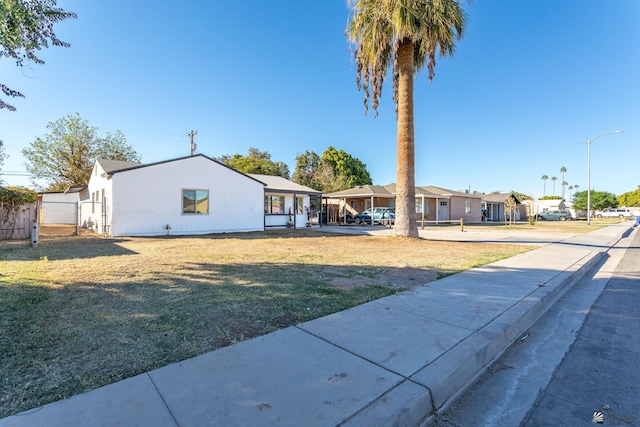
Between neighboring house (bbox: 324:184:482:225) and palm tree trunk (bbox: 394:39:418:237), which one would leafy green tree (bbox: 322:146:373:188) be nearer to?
neighboring house (bbox: 324:184:482:225)

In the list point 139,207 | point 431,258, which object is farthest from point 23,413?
point 139,207

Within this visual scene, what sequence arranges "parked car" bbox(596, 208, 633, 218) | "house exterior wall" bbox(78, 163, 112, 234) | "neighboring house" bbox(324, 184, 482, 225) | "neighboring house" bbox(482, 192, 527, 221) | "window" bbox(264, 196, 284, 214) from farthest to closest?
"parked car" bbox(596, 208, 633, 218), "neighboring house" bbox(482, 192, 527, 221), "neighboring house" bbox(324, 184, 482, 225), "window" bbox(264, 196, 284, 214), "house exterior wall" bbox(78, 163, 112, 234)

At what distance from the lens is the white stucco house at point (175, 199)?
47.4 feet

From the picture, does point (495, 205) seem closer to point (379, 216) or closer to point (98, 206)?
point (379, 216)

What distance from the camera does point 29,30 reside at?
6.07 metres

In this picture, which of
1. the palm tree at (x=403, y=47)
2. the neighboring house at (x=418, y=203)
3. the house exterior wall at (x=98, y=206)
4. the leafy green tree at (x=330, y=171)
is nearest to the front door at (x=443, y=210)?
the neighboring house at (x=418, y=203)

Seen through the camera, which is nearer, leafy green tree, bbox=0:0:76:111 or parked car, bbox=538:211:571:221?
leafy green tree, bbox=0:0:76:111

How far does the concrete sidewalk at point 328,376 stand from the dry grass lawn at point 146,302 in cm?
29

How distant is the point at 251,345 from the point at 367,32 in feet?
45.3

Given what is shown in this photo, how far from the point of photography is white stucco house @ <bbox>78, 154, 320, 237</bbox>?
568 inches

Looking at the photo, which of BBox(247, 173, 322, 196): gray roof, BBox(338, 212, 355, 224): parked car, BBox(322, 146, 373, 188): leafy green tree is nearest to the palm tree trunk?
BBox(247, 173, 322, 196): gray roof

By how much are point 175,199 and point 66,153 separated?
2188 centimetres

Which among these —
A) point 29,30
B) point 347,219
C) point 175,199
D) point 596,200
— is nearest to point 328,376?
point 29,30

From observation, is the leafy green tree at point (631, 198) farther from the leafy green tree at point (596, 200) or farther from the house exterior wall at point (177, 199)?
the house exterior wall at point (177, 199)
